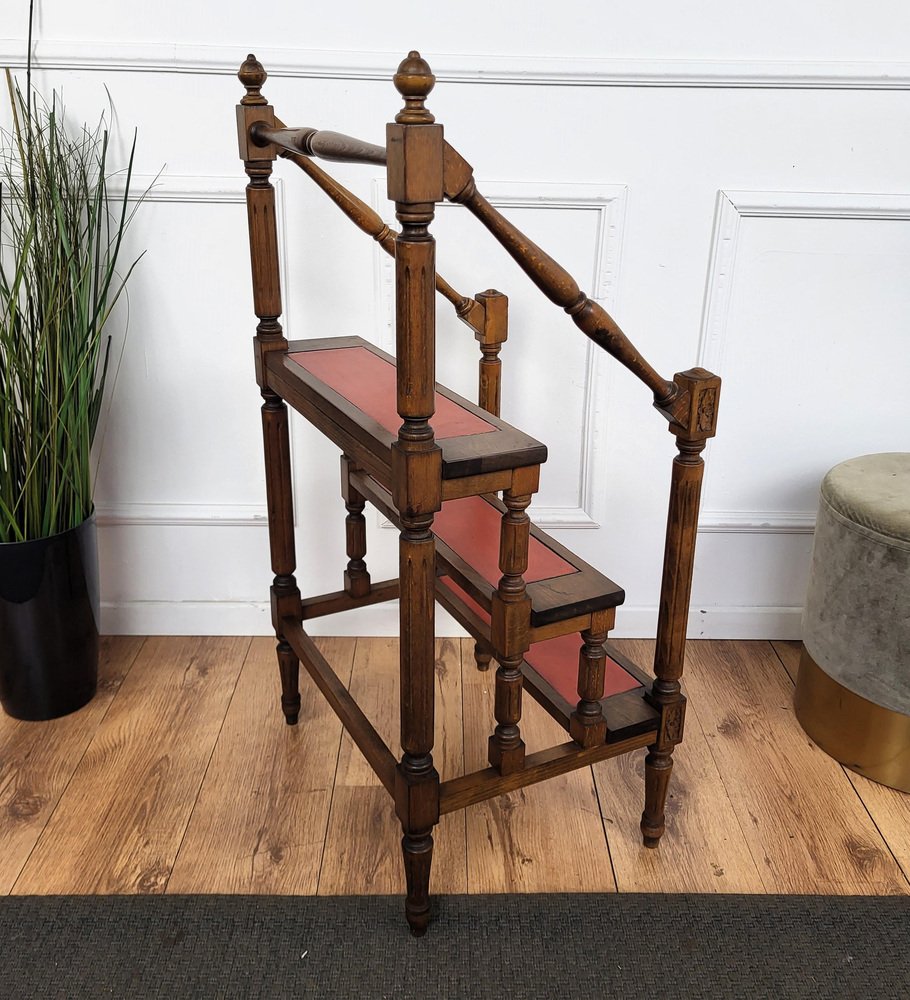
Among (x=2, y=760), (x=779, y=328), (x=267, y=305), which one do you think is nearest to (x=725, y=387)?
(x=779, y=328)

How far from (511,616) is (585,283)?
1.04 meters

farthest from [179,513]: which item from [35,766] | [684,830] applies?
[684,830]

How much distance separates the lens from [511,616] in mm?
1516

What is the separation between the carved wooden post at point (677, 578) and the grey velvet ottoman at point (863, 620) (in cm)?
48

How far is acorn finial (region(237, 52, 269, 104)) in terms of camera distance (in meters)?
1.69

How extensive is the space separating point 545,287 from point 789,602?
5.16 ft

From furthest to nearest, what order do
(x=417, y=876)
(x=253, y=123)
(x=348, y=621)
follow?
1. (x=348, y=621)
2. (x=253, y=123)
3. (x=417, y=876)

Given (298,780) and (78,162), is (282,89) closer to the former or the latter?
(78,162)

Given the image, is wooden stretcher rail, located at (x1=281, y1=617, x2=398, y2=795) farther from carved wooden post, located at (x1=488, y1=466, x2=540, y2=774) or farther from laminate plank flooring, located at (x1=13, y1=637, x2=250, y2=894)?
laminate plank flooring, located at (x1=13, y1=637, x2=250, y2=894)

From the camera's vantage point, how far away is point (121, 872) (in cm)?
179

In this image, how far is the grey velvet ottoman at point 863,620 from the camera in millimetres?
1904

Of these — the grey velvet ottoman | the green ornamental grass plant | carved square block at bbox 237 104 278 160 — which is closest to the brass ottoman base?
the grey velvet ottoman

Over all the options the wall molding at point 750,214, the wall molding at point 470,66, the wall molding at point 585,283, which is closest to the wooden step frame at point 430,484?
the wall molding at point 585,283

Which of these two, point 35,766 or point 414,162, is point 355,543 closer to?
point 35,766
